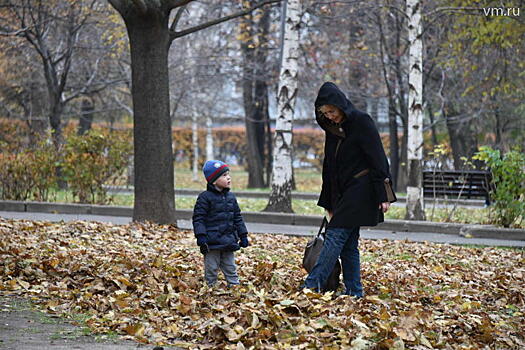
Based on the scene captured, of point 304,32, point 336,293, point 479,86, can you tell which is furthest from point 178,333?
point 304,32

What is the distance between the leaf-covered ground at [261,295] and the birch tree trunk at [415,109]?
15.1 ft

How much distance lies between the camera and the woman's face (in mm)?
7305

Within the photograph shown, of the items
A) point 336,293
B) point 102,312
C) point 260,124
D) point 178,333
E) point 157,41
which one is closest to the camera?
point 178,333

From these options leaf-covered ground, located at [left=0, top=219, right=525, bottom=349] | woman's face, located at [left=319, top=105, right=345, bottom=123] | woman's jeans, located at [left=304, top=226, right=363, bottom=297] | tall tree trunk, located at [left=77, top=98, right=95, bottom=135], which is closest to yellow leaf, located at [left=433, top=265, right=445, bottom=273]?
leaf-covered ground, located at [left=0, top=219, right=525, bottom=349]

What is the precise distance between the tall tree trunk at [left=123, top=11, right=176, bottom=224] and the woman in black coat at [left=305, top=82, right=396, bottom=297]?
560 centimetres

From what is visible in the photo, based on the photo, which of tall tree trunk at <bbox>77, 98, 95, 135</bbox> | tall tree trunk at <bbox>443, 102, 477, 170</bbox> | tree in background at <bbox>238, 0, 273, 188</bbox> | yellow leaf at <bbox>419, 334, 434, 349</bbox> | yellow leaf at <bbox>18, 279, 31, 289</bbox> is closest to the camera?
yellow leaf at <bbox>419, 334, 434, 349</bbox>

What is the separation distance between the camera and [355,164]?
7332mm

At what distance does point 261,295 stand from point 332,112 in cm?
173

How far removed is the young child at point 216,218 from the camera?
7.49 meters

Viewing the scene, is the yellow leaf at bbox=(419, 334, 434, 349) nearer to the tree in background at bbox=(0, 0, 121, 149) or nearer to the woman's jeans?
the woman's jeans

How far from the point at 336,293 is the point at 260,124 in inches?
984

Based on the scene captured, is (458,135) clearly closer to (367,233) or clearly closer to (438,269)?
(367,233)

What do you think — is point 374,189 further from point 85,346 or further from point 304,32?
point 304,32

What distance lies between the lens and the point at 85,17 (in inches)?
959
